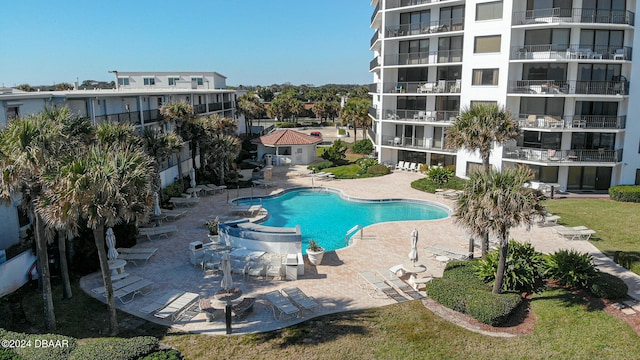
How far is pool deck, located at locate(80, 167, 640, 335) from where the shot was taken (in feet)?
49.9

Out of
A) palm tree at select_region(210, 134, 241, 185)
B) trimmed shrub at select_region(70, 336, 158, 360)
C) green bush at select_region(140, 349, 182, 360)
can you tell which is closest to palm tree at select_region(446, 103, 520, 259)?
green bush at select_region(140, 349, 182, 360)

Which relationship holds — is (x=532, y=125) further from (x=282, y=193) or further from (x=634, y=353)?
(x=634, y=353)

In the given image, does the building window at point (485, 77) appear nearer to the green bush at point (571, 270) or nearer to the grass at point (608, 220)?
the grass at point (608, 220)

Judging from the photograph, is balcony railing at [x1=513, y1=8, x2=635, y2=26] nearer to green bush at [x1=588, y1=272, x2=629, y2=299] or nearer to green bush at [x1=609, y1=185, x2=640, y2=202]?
green bush at [x1=609, y1=185, x2=640, y2=202]

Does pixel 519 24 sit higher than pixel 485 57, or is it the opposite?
pixel 519 24

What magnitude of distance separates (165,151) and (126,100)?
5.94m

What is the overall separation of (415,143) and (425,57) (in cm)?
751

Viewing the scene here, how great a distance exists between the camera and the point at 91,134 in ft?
63.2

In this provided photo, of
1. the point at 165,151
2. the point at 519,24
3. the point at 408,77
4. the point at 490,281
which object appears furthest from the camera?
the point at 408,77

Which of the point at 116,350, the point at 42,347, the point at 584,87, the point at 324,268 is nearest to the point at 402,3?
the point at 584,87

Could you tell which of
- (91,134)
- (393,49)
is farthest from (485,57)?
(91,134)

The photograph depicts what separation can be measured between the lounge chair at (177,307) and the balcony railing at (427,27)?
30.5 metres

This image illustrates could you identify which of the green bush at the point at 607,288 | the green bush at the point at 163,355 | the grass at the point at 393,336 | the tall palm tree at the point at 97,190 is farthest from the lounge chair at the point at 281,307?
the green bush at the point at 607,288

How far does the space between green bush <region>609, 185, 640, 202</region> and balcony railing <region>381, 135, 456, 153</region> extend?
11897 mm
